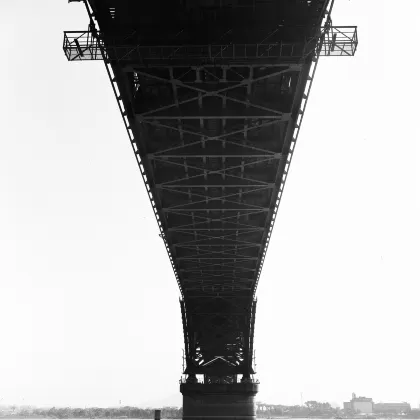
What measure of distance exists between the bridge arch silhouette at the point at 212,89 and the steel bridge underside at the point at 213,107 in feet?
0.13

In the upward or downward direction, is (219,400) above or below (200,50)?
below

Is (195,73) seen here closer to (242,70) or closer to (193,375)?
(242,70)

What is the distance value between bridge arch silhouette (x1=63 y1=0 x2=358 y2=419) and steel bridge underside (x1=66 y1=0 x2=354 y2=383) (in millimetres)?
38

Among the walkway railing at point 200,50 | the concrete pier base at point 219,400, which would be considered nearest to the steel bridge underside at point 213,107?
the walkway railing at point 200,50

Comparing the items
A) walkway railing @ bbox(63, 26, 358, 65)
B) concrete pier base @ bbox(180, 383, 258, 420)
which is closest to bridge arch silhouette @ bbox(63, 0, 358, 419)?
walkway railing @ bbox(63, 26, 358, 65)

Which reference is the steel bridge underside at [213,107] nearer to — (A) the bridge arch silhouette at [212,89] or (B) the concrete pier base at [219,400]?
(A) the bridge arch silhouette at [212,89]

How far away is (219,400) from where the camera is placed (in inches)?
1743

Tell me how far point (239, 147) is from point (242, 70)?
164 inches

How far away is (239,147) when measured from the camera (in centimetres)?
2297

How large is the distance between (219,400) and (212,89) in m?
30.9

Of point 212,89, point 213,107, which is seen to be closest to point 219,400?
point 213,107

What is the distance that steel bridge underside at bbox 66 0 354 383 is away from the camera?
56.7ft

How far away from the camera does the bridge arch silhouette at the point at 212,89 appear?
1716cm

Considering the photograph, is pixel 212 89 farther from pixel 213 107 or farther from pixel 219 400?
pixel 219 400
